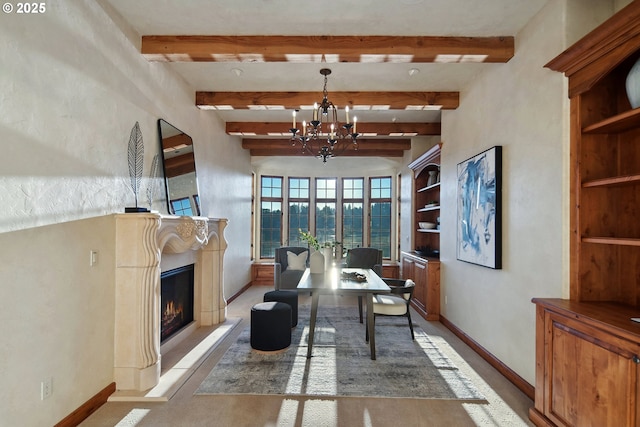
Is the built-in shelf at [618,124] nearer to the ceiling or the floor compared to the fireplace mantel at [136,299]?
nearer to the ceiling

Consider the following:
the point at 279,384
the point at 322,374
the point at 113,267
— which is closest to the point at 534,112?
the point at 322,374

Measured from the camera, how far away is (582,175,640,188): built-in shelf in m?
1.78

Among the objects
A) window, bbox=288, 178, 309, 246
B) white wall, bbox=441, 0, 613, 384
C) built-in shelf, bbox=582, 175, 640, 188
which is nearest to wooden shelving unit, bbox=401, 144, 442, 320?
white wall, bbox=441, 0, 613, 384

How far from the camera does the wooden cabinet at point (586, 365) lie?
165cm

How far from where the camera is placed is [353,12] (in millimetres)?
2623

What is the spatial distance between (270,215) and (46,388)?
20.3ft

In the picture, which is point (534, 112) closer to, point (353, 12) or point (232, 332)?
point (353, 12)

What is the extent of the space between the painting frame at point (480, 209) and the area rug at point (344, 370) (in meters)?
1.15

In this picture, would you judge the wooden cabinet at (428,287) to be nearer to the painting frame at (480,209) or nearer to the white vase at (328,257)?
the painting frame at (480,209)

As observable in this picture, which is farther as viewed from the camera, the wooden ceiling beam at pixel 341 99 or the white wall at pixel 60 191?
the wooden ceiling beam at pixel 341 99

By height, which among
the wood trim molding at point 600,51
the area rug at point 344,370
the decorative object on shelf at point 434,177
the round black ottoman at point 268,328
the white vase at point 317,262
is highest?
the wood trim molding at point 600,51

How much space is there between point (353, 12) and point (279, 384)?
314 cm

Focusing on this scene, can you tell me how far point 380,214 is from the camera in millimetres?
8195

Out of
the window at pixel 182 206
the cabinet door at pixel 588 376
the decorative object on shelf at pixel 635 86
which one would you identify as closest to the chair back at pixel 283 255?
the window at pixel 182 206
